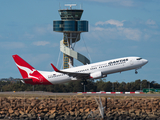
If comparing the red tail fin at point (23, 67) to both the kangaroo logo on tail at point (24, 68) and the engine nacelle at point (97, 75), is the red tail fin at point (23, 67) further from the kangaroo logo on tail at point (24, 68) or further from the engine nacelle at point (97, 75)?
the engine nacelle at point (97, 75)

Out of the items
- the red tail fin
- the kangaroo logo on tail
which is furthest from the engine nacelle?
the red tail fin

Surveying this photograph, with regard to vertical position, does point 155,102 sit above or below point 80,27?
below

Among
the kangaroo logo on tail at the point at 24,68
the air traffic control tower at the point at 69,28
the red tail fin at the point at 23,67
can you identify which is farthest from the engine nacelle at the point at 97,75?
the air traffic control tower at the point at 69,28

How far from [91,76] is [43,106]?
82.7 ft

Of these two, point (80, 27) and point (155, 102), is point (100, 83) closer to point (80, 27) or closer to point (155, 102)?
point (80, 27)

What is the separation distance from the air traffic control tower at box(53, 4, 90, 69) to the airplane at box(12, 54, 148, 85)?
51.4 m

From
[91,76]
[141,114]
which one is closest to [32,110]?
[141,114]

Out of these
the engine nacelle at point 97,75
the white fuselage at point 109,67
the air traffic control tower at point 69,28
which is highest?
the air traffic control tower at point 69,28

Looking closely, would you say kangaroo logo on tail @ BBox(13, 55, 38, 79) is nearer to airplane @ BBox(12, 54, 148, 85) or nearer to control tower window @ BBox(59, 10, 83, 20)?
airplane @ BBox(12, 54, 148, 85)

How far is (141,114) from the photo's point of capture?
5516 centimetres

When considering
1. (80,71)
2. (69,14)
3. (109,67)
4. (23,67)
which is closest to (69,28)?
(69,14)

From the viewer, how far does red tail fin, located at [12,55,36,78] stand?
8844 cm

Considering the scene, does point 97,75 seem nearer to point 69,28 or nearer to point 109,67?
point 109,67

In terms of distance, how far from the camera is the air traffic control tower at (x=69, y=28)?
14075cm
